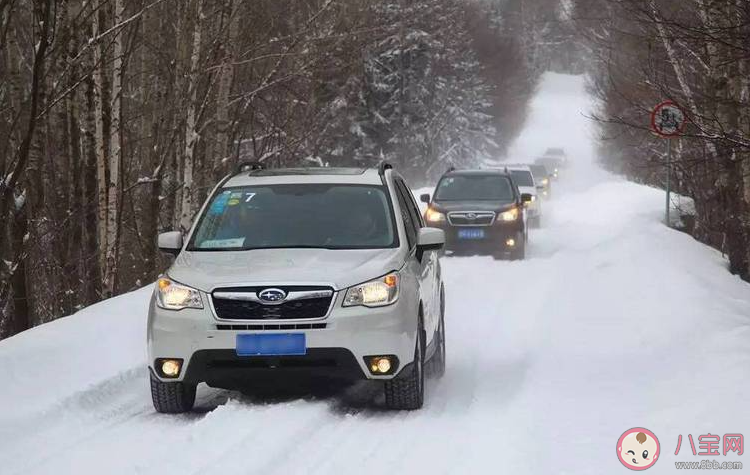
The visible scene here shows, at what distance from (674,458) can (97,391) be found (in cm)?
417

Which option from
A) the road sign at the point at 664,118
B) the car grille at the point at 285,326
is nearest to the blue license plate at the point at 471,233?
the road sign at the point at 664,118

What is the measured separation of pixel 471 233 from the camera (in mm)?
18641

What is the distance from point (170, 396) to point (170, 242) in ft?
4.11

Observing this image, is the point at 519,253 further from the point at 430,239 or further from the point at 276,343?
the point at 276,343

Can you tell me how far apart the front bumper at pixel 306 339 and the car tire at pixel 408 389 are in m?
0.16

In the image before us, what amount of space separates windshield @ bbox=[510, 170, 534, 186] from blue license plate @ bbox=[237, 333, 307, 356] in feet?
75.2

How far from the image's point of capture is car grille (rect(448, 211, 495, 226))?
18.6 metres

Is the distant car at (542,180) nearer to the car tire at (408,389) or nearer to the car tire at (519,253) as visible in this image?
the car tire at (519,253)

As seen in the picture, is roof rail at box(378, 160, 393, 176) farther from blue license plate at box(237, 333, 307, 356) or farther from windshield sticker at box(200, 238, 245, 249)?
blue license plate at box(237, 333, 307, 356)

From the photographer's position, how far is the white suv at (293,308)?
6.48 metres

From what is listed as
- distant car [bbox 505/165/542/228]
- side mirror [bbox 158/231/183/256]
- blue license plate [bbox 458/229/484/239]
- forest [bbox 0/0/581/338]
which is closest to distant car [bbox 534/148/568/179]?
forest [bbox 0/0/581/338]

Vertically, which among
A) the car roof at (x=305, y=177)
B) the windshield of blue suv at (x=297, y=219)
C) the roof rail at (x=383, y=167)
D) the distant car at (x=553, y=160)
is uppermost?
the roof rail at (x=383, y=167)

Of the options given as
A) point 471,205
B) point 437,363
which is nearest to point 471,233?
point 471,205

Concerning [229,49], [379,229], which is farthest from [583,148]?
[379,229]
